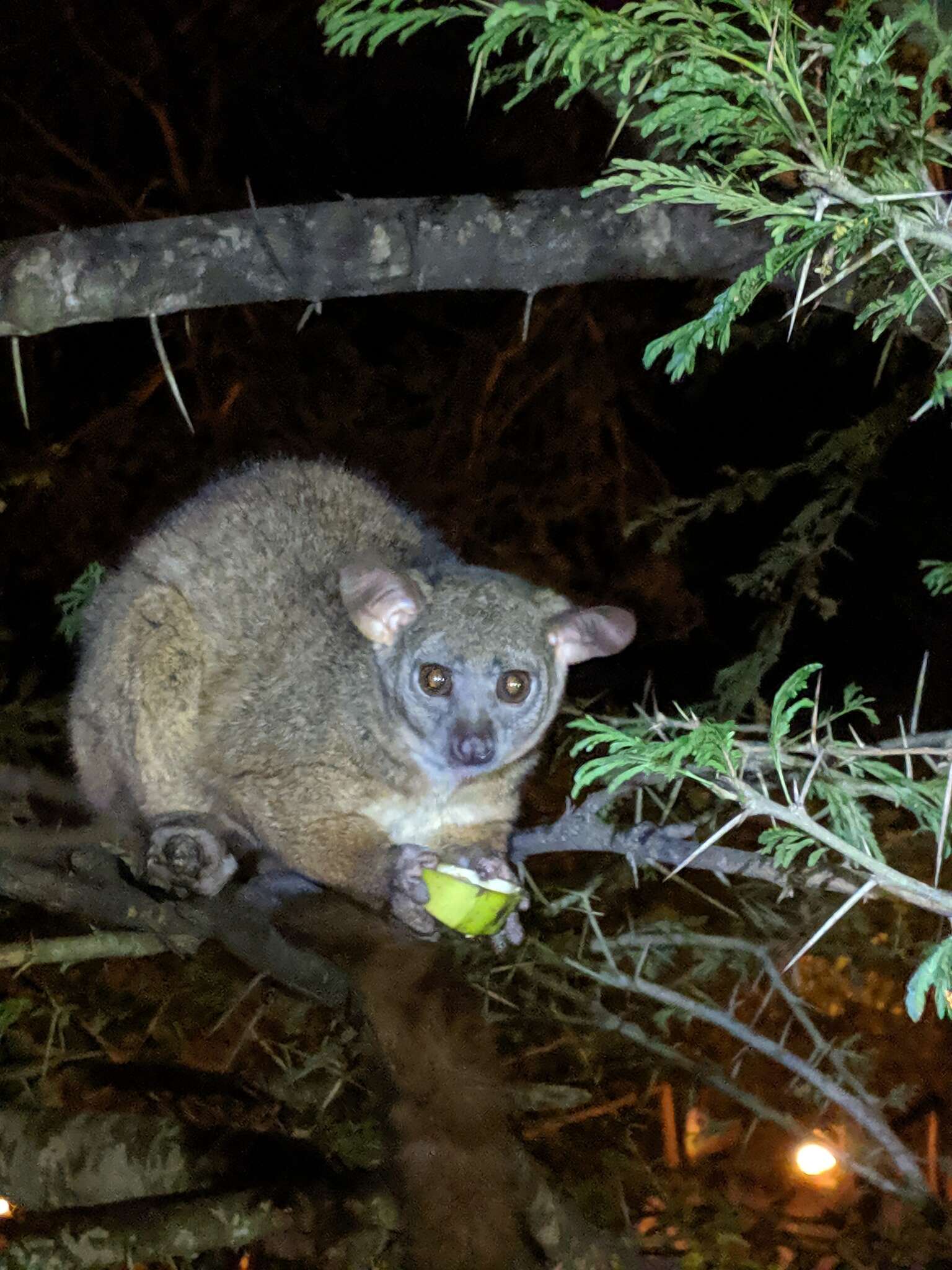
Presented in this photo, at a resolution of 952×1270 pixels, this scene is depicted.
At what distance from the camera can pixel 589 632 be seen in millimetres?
3408

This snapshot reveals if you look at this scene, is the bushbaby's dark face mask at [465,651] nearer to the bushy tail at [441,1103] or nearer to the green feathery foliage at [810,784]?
the bushy tail at [441,1103]

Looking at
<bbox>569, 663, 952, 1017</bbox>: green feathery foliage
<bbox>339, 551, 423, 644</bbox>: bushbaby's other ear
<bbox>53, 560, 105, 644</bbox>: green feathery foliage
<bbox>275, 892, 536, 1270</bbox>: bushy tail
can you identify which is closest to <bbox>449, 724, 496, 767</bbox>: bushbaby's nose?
<bbox>339, 551, 423, 644</bbox>: bushbaby's other ear

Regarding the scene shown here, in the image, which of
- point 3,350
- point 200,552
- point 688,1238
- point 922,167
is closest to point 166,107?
point 3,350

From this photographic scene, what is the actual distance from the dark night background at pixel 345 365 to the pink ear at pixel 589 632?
10.9 feet

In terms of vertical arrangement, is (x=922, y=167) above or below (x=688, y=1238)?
above

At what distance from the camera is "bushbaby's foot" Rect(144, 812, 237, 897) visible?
317 cm

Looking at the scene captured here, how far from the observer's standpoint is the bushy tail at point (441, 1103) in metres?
2.08

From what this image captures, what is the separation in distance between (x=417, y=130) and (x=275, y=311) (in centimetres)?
143

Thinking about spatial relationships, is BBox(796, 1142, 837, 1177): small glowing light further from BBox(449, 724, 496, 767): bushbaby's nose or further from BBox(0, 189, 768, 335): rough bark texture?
BBox(0, 189, 768, 335): rough bark texture

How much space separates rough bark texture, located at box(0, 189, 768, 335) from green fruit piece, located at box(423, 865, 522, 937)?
152 cm

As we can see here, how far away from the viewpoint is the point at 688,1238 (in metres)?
3.06

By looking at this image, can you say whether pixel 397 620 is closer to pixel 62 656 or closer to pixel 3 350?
pixel 62 656

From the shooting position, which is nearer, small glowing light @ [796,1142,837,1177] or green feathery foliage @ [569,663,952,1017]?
green feathery foliage @ [569,663,952,1017]

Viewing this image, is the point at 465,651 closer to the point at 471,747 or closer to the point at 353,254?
the point at 471,747
